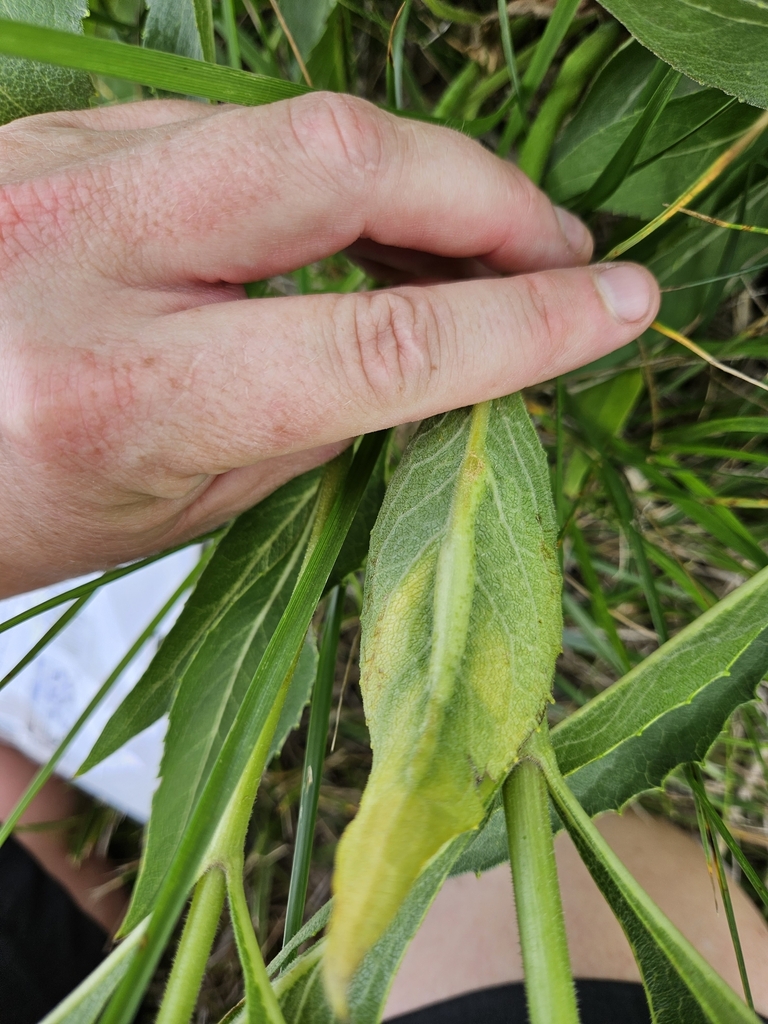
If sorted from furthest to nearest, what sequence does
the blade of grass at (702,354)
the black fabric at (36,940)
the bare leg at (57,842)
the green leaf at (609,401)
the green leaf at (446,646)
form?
the bare leg at (57,842) < the black fabric at (36,940) < the green leaf at (609,401) < the blade of grass at (702,354) < the green leaf at (446,646)

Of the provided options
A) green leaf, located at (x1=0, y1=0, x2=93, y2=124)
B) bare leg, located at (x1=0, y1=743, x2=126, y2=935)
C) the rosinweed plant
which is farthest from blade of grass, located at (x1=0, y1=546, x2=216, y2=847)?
bare leg, located at (x1=0, y1=743, x2=126, y2=935)

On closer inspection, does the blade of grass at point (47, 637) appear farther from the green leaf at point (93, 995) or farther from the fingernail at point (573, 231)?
the fingernail at point (573, 231)

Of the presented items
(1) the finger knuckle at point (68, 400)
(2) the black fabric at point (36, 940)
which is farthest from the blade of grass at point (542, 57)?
(2) the black fabric at point (36, 940)

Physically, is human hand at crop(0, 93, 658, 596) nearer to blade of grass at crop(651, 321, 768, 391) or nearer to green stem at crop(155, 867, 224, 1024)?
blade of grass at crop(651, 321, 768, 391)

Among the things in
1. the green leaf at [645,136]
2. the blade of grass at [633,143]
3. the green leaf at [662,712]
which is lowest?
the green leaf at [662,712]

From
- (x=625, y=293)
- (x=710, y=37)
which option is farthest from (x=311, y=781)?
(x=710, y=37)
